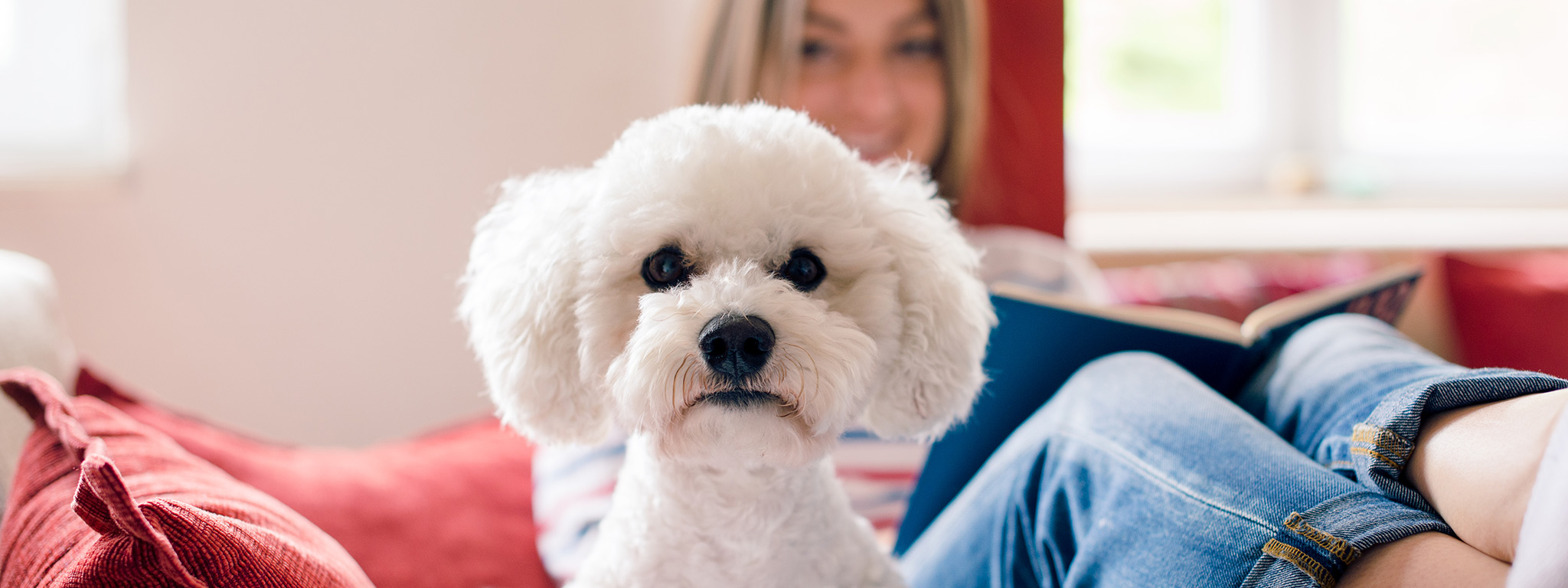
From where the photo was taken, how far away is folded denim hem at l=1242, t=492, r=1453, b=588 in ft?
1.97

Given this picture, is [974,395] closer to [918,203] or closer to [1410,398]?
[918,203]

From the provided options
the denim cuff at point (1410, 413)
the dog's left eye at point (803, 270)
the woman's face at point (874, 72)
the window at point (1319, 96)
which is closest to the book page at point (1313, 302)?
the denim cuff at point (1410, 413)

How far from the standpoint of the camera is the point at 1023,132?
2012mm

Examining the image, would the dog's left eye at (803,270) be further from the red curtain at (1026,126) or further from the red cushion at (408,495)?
the red curtain at (1026,126)

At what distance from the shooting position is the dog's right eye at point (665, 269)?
2.62 feet

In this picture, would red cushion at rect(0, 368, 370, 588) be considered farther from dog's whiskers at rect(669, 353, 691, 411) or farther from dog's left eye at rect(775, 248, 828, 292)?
dog's left eye at rect(775, 248, 828, 292)

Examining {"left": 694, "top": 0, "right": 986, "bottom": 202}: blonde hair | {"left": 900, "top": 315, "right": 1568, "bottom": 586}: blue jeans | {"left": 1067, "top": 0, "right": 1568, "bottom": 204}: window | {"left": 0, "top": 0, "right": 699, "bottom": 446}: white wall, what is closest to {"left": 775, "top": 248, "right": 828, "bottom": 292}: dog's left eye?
{"left": 900, "top": 315, "right": 1568, "bottom": 586}: blue jeans

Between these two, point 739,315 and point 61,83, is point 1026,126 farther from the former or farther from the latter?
point 61,83

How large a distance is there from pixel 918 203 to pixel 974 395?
0.21 metres

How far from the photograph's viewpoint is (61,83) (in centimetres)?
173

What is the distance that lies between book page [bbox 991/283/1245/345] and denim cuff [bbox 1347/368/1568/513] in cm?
33

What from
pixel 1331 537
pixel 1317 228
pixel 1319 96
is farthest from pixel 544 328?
pixel 1319 96

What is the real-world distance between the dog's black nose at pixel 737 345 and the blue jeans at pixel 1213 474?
1.10 feet

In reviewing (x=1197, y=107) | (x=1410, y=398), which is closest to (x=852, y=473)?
(x=1410, y=398)
